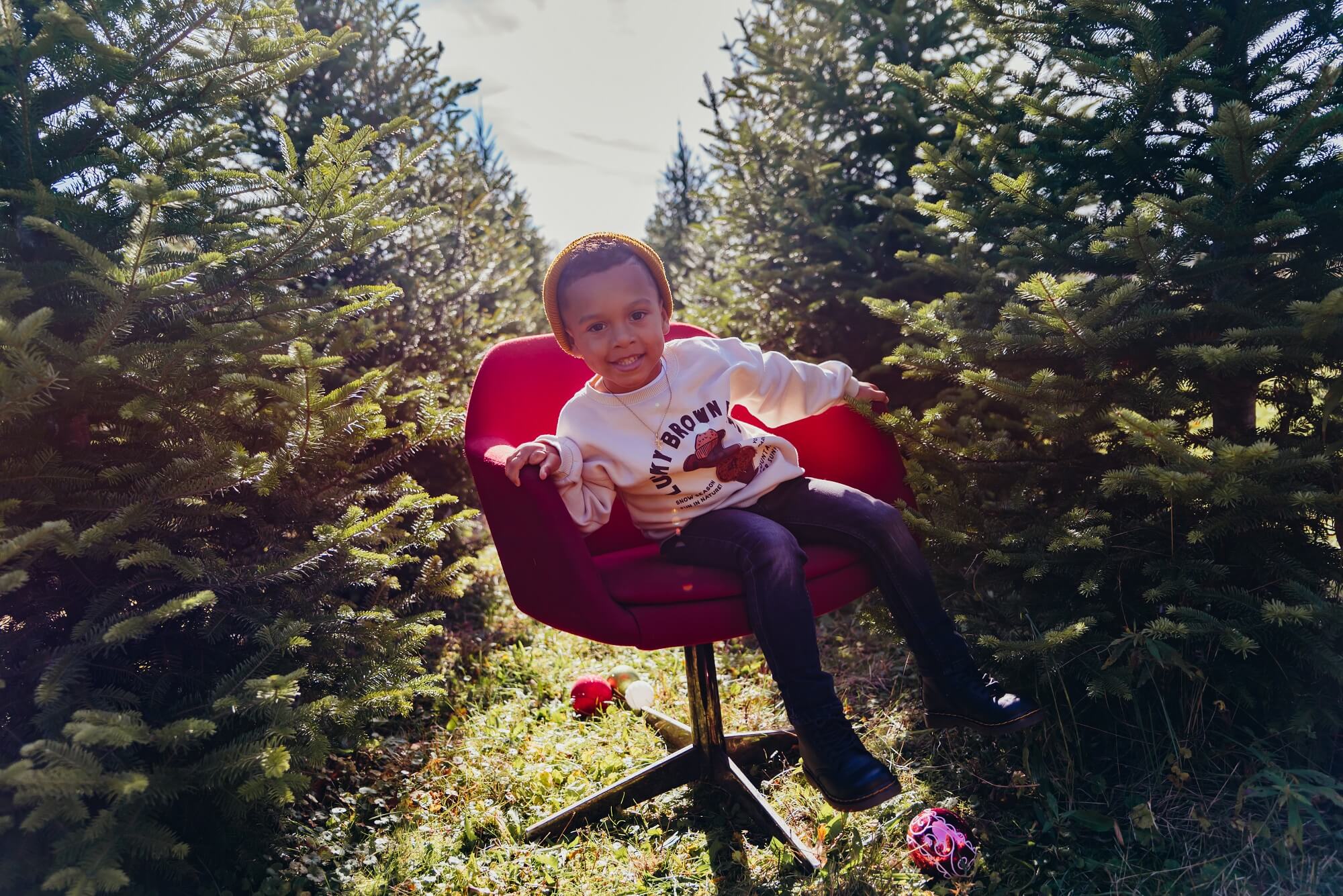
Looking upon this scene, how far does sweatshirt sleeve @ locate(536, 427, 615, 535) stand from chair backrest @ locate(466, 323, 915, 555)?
326mm

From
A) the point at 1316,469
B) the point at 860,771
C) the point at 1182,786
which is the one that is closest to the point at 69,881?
the point at 860,771

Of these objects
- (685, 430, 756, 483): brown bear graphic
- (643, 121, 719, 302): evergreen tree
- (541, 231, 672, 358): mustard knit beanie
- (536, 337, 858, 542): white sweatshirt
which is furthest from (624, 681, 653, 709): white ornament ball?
(643, 121, 719, 302): evergreen tree

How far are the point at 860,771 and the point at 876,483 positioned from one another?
0.97 m

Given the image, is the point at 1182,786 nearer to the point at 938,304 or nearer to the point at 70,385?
the point at 938,304

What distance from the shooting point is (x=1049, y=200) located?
2.67 metres

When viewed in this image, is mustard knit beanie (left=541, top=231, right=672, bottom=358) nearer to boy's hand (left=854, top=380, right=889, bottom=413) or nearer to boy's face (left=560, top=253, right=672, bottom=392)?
boy's face (left=560, top=253, right=672, bottom=392)

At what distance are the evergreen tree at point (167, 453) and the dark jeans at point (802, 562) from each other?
100 cm

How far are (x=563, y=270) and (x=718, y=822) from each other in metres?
1.70

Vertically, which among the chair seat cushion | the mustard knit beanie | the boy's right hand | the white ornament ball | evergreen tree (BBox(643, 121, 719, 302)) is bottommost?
the white ornament ball

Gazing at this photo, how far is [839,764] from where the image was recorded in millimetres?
2043

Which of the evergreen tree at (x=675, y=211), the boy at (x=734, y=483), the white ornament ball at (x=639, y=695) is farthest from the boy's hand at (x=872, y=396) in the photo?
the evergreen tree at (x=675, y=211)

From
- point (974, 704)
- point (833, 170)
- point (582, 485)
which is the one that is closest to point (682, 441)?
point (582, 485)

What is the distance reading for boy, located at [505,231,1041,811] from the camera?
7.00ft

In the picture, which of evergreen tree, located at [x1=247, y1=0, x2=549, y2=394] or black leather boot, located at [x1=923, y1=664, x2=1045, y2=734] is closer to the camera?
black leather boot, located at [x1=923, y1=664, x2=1045, y2=734]
